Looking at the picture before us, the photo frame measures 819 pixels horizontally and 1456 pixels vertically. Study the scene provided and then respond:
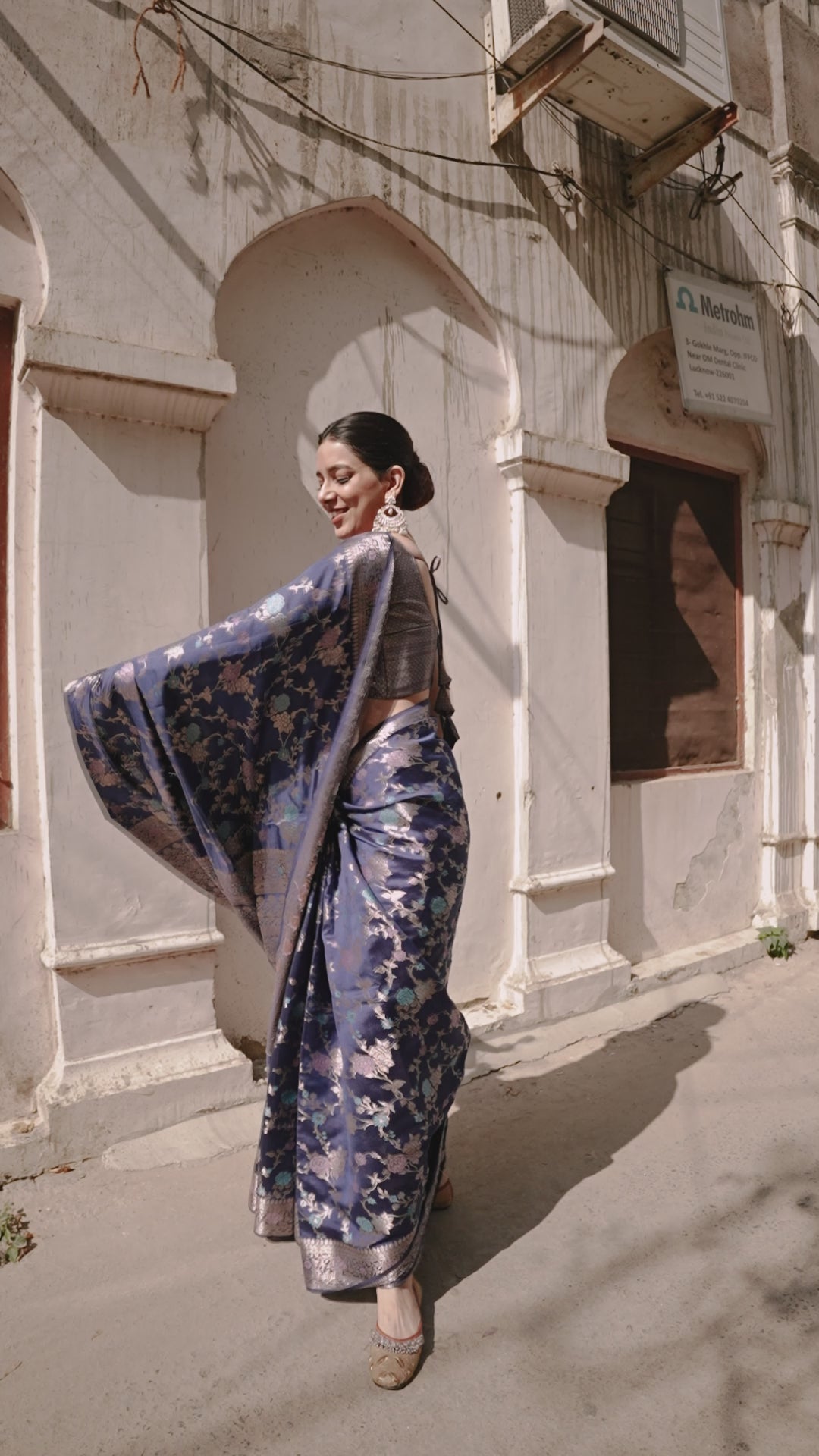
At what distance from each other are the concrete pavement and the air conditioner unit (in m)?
3.78

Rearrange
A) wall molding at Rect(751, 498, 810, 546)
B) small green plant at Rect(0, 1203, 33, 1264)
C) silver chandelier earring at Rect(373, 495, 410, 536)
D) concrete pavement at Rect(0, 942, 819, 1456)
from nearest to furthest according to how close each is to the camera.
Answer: concrete pavement at Rect(0, 942, 819, 1456) < silver chandelier earring at Rect(373, 495, 410, 536) < small green plant at Rect(0, 1203, 33, 1264) < wall molding at Rect(751, 498, 810, 546)

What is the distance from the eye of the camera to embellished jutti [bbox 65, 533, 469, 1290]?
1.87 metres

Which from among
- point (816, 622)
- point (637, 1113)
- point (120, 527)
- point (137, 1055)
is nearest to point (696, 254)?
point (816, 622)

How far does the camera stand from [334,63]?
10.3 ft

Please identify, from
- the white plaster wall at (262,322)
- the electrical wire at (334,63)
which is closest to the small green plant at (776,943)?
the white plaster wall at (262,322)

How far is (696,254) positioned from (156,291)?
3020 mm

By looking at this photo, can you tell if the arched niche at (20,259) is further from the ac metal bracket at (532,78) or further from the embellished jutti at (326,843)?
the ac metal bracket at (532,78)

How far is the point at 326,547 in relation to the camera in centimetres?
321

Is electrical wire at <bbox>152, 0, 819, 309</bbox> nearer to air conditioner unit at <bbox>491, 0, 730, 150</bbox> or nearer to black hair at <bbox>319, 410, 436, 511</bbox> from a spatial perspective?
air conditioner unit at <bbox>491, 0, 730, 150</bbox>

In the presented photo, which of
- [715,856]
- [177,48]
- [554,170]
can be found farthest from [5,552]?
[715,856]

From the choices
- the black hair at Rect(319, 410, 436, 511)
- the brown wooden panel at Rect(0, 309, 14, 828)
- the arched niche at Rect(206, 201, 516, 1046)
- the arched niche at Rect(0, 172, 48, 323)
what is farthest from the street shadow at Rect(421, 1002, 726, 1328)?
the arched niche at Rect(0, 172, 48, 323)

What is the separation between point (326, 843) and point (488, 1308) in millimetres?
1062

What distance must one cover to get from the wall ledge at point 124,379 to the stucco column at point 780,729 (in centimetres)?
327

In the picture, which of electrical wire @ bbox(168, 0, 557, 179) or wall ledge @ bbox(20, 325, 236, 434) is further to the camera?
electrical wire @ bbox(168, 0, 557, 179)
